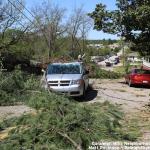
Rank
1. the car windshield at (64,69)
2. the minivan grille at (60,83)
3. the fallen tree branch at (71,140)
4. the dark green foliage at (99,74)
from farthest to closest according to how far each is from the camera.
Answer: the dark green foliage at (99,74) < the car windshield at (64,69) < the minivan grille at (60,83) < the fallen tree branch at (71,140)

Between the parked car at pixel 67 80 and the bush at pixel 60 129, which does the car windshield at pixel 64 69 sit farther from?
the bush at pixel 60 129

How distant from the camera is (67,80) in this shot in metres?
19.5

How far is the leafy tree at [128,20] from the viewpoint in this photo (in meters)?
20.0

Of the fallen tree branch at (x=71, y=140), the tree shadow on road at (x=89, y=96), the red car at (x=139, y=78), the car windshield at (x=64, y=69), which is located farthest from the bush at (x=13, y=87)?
the red car at (x=139, y=78)

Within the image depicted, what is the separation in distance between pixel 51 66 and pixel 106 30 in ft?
15.0

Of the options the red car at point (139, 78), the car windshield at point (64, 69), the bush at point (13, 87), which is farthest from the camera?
the red car at point (139, 78)

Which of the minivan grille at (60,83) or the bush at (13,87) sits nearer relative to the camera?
the bush at (13,87)

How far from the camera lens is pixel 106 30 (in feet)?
79.7

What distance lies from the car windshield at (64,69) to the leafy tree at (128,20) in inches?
126

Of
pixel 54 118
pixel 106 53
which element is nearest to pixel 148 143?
pixel 54 118

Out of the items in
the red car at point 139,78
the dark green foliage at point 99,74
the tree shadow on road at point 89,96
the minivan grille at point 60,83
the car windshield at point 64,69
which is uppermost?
the car windshield at point 64,69

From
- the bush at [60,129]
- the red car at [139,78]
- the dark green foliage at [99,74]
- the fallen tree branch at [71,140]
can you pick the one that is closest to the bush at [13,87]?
the bush at [60,129]

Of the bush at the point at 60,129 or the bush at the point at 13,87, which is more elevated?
the bush at the point at 60,129

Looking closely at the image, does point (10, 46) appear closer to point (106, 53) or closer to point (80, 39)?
point (80, 39)
